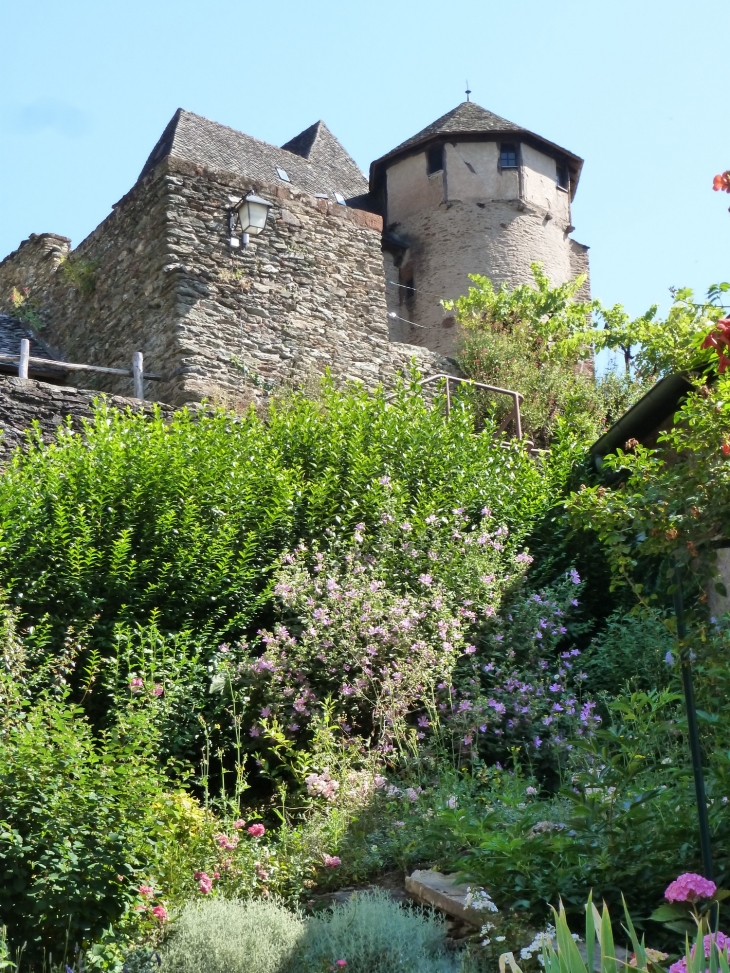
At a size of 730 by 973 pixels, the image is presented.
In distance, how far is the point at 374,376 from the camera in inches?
513

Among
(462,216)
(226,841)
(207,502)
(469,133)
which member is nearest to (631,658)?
(207,502)

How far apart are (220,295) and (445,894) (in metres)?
8.67

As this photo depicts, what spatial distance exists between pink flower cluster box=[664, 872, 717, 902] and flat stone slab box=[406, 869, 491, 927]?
0.82 m

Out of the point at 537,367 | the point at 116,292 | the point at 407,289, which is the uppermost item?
the point at 407,289

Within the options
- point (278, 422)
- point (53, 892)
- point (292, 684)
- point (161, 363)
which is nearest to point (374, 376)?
point (161, 363)

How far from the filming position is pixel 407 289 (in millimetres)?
19812

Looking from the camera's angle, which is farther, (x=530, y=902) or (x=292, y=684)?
(x=292, y=684)

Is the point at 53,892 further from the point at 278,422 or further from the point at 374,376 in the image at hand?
the point at 374,376

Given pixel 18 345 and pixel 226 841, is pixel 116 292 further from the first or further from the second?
pixel 226 841

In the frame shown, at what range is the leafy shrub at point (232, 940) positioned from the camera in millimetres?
3928

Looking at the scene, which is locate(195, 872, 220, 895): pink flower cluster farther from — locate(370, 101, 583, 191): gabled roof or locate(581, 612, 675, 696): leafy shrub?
locate(370, 101, 583, 191): gabled roof

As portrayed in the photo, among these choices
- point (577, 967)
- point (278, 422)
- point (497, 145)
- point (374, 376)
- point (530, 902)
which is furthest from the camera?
point (497, 145)

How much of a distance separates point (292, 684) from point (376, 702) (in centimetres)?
57

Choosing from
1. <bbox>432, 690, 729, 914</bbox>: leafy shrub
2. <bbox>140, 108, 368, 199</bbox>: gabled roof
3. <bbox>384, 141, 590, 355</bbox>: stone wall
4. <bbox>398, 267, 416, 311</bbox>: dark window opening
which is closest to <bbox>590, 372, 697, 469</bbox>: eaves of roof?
<bbox>432, 690, 729, 914</bbox>: leafy shrub
